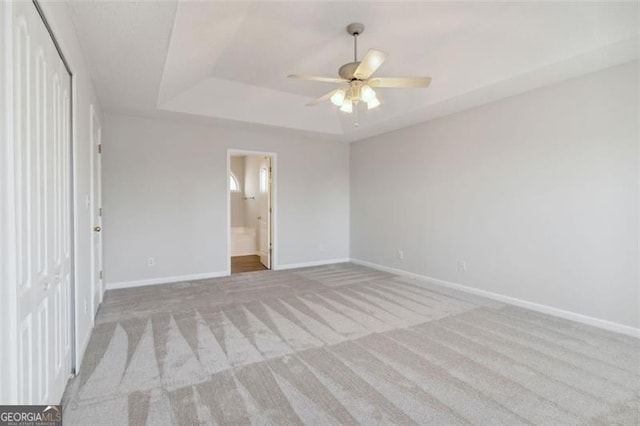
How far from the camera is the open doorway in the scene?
5.61m

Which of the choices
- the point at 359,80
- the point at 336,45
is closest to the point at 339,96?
the point at 359,80

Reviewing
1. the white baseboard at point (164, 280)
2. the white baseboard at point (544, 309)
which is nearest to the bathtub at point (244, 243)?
the white baseboard at point (164, 280)

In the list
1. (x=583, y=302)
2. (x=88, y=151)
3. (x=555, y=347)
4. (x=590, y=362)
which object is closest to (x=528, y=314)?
(x=583, y=302)

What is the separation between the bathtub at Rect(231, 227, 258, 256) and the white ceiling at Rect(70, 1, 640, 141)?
11.0ft

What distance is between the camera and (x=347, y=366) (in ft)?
7.46

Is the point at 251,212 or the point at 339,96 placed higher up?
the point at 339,96

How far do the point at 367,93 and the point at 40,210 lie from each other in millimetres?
2460

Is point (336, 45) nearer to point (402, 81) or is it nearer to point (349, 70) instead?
point (349, 70)

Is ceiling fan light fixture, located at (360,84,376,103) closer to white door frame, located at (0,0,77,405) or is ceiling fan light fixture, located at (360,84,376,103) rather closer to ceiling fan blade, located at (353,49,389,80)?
ceiling fan blade, located at (353,49,389,80)

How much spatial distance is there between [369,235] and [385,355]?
347 cm

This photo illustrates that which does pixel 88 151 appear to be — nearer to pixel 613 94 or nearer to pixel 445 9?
pixel 445 9

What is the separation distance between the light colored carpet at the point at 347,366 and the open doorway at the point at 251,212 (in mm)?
2195

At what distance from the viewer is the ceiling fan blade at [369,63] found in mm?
2299

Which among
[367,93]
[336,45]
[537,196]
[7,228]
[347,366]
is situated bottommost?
[347,366]
